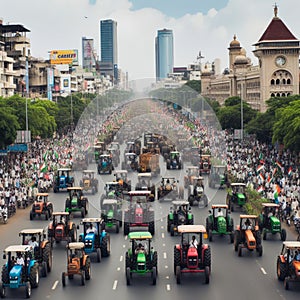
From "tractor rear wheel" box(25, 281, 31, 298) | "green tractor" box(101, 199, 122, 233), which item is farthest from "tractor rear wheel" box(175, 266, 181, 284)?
"green tractor" box(101, 199, 122, 233)

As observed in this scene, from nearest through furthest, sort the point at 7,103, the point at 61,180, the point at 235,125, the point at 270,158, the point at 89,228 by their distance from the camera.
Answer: the point at 89,228 → the point at 61,180 → the point at 270,158 → the point at 7,103 → the point at 235,125

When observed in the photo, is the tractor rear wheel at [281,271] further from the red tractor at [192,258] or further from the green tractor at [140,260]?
the green tractor at [140,260]

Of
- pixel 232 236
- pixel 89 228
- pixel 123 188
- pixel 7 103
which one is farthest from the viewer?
pixel 7 103

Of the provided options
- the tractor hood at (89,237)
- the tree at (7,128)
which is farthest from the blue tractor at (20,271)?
the tree at (7,128)

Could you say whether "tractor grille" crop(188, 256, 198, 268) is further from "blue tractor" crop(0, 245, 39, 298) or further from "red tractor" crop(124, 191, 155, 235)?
"red tractor" crop(124, 191, 155, 235)

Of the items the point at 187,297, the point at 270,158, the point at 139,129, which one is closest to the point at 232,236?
the point at 187,297

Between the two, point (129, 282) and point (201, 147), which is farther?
point (201, 147)

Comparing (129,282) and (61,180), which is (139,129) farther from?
(129,282)
